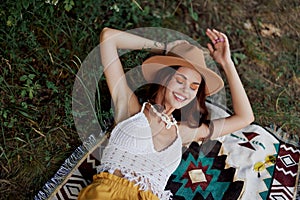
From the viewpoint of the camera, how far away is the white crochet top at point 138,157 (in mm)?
1836

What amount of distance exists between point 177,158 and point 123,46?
51 centimetres

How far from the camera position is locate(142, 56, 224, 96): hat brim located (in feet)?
6.08

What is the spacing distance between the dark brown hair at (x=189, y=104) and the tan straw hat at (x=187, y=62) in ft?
0.08

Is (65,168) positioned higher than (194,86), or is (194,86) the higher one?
(194,86)

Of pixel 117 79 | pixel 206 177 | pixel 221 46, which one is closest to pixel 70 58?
pixel 117 79

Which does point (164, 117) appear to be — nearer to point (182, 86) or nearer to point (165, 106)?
point (165, 106)

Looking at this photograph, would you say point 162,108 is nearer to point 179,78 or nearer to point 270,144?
point 179,78

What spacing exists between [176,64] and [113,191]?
21.2 inches

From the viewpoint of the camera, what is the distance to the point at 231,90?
6.81ft

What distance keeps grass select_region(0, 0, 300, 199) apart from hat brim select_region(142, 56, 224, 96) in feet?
1.08

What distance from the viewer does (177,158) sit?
6.47ft

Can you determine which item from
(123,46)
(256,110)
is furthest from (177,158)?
(256,110)

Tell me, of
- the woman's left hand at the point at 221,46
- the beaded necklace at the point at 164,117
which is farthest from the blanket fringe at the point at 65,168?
the woman's left hand at the point at 221,46

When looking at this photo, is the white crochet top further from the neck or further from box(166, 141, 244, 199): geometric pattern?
box(166, 141, 244, 199): geometric pattern
